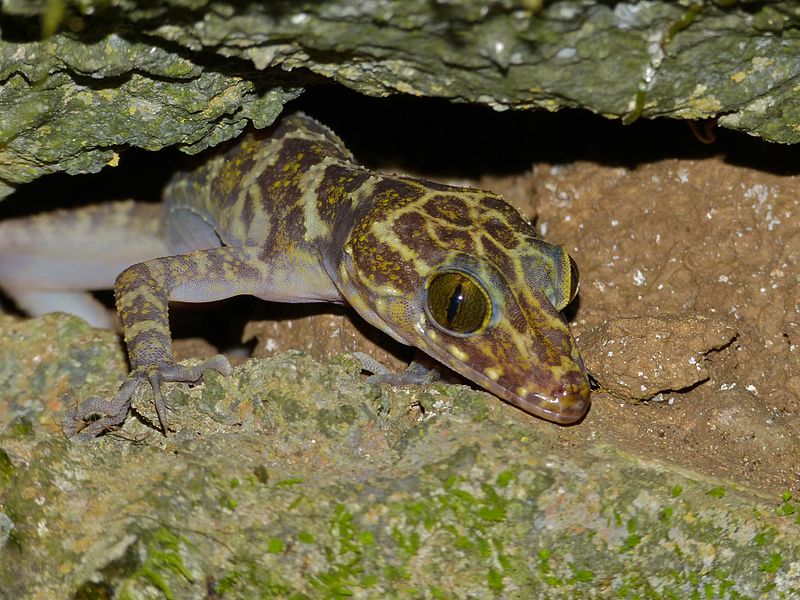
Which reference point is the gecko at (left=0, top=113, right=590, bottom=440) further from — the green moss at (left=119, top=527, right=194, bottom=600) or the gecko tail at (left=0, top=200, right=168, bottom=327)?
the green moss at (left=119, top=527, right=194, bottom=600)

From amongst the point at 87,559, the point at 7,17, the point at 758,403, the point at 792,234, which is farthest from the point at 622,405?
the point at 7,17

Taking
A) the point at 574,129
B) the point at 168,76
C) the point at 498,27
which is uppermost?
the point at 498,27

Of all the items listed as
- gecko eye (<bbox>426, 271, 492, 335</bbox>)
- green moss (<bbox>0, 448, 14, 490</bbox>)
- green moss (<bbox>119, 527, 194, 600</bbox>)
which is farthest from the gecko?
green moss (<bbox>119, 527, 194, 600</bbox>)

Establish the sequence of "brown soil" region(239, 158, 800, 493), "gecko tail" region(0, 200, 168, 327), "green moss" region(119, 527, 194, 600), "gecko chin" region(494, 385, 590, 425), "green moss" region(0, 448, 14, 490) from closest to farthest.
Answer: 1. "green moss" region(119, 527, 194, 600)
2. "green moss" region(0, 448, 14, 490)
3. "gecko chin" region(494, 385, 590, 425)
4. "brown soil" region(239, 158, 800, 493)
5. "gecko tail" region(0, 200, 168, 327)

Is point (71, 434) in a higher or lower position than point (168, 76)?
lower

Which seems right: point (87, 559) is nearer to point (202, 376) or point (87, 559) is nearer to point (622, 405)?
point (202, 376)

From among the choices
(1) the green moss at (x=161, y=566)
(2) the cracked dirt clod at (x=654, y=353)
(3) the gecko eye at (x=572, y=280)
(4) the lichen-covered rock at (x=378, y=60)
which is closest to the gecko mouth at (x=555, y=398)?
(2) the cracked dirt clod at (x=654, y=353)

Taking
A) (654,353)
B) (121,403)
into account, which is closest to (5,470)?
(121,403)
